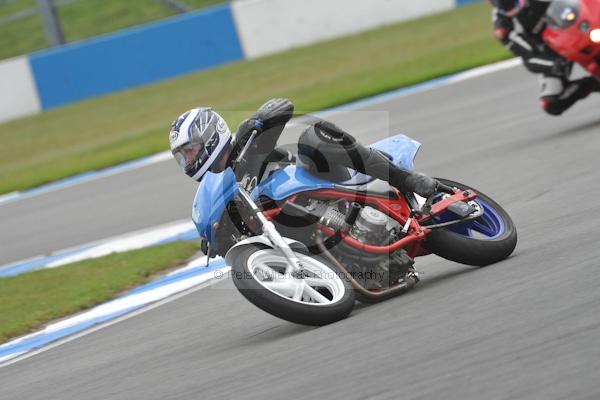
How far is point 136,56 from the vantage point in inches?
943

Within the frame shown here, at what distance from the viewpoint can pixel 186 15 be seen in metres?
24.1

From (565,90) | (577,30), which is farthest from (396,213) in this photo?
(565,90)

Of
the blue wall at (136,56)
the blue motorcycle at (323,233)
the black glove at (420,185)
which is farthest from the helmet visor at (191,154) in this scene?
the blue wall at (136,56)

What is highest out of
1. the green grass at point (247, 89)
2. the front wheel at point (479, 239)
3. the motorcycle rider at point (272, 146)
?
the motorcycle rider at point (272, 146)

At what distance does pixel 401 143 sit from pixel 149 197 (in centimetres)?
688

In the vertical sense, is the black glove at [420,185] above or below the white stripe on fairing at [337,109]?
above

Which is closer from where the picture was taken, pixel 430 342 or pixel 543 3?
pixel 430 342

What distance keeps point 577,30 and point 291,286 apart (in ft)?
18.1

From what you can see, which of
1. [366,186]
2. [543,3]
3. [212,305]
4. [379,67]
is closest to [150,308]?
[212,305]

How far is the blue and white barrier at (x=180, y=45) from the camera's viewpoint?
23.5 m

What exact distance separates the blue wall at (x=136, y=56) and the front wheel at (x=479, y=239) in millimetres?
17550

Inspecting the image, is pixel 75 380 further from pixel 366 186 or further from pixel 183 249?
pixel 183 249

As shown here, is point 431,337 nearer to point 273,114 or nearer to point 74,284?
point 273,114

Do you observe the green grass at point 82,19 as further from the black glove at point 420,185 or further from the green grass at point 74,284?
the black glove at point 420,185
